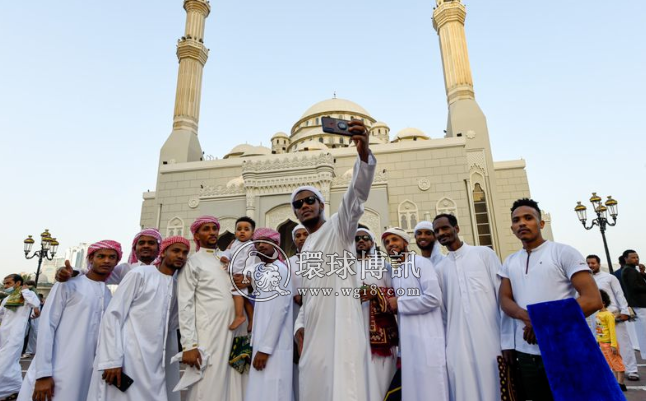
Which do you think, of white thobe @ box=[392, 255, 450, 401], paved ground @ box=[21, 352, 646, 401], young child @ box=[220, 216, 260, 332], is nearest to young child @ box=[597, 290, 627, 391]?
paved ground @ box=[21, 352, 646, 401]

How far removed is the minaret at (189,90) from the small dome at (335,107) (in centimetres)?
766

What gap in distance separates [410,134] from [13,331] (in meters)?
21.2

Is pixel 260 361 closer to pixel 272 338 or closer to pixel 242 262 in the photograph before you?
pixel 272 338

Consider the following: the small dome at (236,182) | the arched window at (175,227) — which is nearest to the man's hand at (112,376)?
the small dome at (236,182)

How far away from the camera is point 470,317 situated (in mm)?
2191

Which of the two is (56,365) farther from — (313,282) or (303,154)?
(303,154)

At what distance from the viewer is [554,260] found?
190 cm

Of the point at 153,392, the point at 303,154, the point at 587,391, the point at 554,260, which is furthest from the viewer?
the point at 303,154

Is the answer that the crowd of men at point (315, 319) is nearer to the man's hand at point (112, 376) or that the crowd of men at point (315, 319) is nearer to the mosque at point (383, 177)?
the man's hand at point (112, 376)

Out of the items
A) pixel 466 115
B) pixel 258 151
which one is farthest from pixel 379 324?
pixel 258 151

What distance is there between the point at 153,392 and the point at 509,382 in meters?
1.96

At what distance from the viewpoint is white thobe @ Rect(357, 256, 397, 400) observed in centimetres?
200

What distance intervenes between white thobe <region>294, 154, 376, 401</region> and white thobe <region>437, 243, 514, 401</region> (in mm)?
584

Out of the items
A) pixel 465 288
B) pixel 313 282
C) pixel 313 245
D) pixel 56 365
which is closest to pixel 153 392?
pixel 56 365
